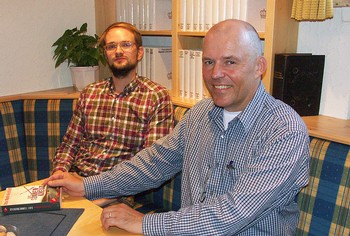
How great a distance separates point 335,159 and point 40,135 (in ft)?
5.71

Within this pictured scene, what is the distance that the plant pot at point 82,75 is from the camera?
256cm

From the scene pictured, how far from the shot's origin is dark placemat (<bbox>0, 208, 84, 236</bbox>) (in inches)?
43.5

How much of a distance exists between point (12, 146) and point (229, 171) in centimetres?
158

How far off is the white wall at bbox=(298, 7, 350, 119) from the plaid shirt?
76cm

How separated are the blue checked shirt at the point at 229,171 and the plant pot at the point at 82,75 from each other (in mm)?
1223

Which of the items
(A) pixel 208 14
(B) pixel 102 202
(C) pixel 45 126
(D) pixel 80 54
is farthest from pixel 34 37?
(B) pixel 102 202

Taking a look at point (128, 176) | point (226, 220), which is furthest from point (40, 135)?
point (226, 220)

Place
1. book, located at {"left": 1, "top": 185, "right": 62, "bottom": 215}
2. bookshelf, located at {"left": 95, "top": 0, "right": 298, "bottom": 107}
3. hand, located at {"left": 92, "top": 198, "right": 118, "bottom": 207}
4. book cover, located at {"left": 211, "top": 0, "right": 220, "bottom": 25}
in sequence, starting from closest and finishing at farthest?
book, located at {"left": 1, "top": 185, "right": 62, "bottom": 215} → hand, located at {"left": 92, "top": 198, "right": 118, "bottom": 207} → bookshelf, located at {"left": 95, "top": 0, "right": 298, "bottom": 107} → book cover, located at {"left": 211, "top": 0, "right": 220, "bottom": 25}

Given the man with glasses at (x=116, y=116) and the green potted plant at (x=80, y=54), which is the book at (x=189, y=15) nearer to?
the man with glasses at (x=116, y=116)

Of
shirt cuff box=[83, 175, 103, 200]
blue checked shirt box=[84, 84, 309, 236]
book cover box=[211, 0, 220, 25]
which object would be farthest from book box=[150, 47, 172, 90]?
shirt cuff box=[83, 175, 103, 200]

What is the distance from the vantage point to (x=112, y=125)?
201 cm

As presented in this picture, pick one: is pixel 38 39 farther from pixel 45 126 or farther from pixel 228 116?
pixel 228 116

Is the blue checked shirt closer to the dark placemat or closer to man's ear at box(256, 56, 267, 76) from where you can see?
man's ear at box(256, 56, 267, 76)

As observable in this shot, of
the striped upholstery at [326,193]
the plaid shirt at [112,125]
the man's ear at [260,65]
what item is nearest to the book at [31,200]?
the plaid shirt at [112,125]
